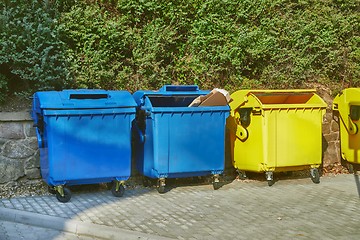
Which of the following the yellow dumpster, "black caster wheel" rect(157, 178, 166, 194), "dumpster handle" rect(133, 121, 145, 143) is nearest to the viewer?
"black caster wheel" rect(157, 178, 166, 194)

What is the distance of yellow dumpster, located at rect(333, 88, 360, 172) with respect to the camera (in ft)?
25.7

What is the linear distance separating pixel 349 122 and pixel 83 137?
13.9 feet

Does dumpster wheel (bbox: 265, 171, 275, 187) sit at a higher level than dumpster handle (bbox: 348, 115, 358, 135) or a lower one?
lower

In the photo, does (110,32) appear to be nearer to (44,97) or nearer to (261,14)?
(44,97)

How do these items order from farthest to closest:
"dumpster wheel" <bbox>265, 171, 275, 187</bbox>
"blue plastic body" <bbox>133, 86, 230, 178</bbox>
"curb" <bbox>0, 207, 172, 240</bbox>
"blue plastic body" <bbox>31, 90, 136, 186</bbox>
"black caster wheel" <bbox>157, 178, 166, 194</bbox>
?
"dumpster wheel" <bbox>265, 171, 275, 187</bbox>
"black caster wheel" <bbox>157, 178, 166, 194</bbox>
"blue plastic body" <bbox>133, 86, 230, 178</bbox>
"blue plastic body" <bbox>31, 90, 136, 186</bbox>
"curb" <bbox>0, 207, 172, 240</bbox>

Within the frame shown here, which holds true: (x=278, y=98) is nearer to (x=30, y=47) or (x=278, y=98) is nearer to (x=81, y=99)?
(x=81, y=99)

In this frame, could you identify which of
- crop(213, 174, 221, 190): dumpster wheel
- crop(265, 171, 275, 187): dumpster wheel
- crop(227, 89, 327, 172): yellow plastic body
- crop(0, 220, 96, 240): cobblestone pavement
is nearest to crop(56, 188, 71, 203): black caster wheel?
crop(0, 220, 96, 240): cobblestone pavement

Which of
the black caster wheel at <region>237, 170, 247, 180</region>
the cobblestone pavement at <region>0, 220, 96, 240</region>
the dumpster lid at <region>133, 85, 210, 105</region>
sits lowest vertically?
the cobblestone pavement at <region>0, 220, 96, 240</region>

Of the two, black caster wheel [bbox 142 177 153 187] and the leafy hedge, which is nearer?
black caster wheel [bbox 142 177 153 187]

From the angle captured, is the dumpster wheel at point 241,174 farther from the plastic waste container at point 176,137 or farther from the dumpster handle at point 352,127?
the dumpster handle at point 352,127

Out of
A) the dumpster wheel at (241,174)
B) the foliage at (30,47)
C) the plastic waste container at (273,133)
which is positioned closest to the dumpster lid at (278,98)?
the plastic waste container at (273,133)

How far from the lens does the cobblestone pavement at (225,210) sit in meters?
5.14

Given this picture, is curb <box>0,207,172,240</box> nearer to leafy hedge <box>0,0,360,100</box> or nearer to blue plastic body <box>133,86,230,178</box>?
blue plastic body <box>133,86,230,178</box>

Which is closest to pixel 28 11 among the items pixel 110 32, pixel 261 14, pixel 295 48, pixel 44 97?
pixel 110 32
